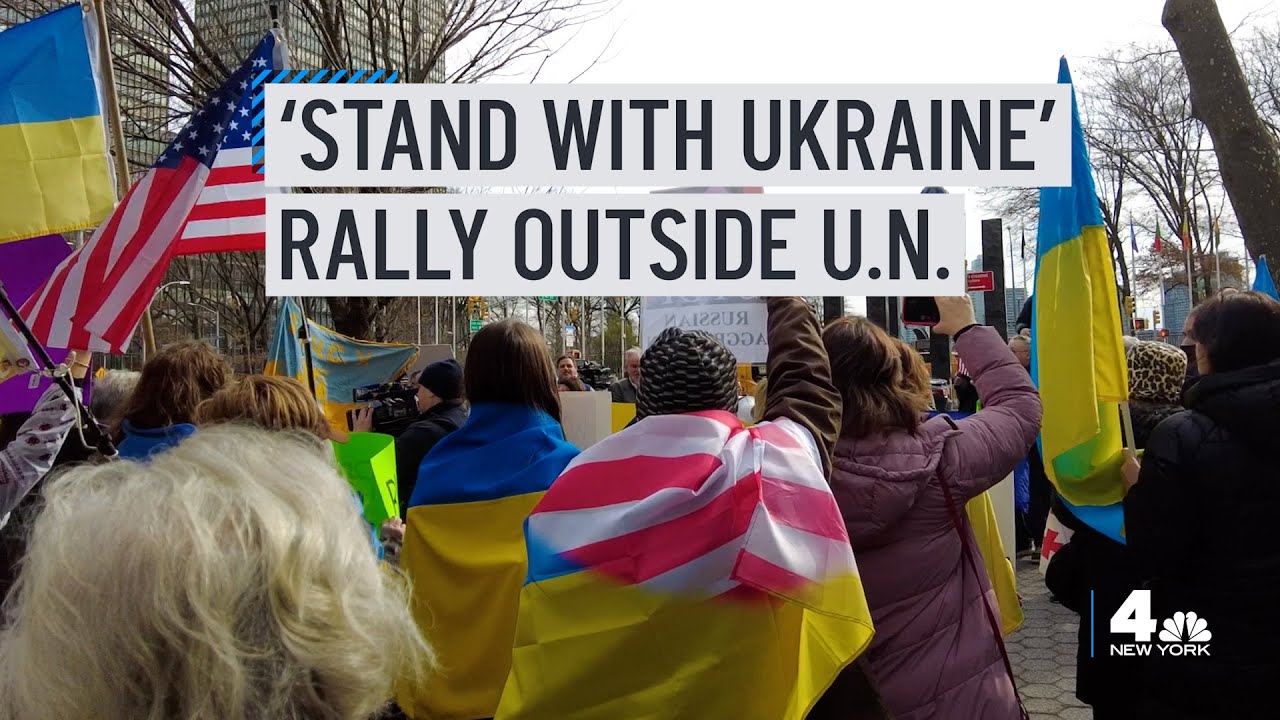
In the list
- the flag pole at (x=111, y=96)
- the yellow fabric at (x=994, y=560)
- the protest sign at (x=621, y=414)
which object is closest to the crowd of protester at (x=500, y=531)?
the yellow fabric at (x=994, y=560)

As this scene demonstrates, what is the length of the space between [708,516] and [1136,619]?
5.25 feet

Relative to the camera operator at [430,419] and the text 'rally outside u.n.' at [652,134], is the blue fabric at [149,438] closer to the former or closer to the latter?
the camera operator at [430,419]

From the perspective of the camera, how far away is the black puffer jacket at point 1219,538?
251cm

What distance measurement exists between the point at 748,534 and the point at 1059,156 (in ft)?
8.00

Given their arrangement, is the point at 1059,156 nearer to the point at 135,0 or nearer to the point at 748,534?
the point at 748,534

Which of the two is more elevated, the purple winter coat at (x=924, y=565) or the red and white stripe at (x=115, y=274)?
the red and white stripe at (x=115, y=274)

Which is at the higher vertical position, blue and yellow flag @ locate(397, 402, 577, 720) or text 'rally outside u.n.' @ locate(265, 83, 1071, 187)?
text 'rally outside u.n.' @ locate(265, 83, 1071, 187)

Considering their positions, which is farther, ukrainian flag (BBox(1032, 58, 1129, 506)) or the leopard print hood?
the leopard print hood

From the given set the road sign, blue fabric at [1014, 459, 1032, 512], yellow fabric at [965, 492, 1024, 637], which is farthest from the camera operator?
the road sign

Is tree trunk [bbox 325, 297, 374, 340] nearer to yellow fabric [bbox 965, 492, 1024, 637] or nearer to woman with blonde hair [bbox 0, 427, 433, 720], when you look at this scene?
yellow fabric [bbox 965, 492, 1024, 637]

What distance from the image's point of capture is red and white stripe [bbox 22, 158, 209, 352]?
3.89 meters

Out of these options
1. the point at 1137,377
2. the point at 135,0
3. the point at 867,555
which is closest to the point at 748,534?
the point at 867,555

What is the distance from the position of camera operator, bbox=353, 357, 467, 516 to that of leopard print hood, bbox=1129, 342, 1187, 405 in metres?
2.76

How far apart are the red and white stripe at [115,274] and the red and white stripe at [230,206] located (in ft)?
3.36
